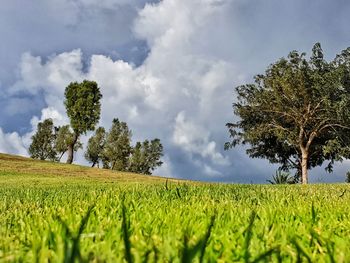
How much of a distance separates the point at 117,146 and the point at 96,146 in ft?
16.8

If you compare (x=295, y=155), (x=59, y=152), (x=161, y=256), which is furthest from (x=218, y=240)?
(x=59, y=152)

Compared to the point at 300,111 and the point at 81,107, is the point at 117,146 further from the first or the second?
the point at 300,111

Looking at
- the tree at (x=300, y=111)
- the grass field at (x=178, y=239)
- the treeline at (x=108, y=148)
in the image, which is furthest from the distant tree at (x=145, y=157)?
the grass field at (x=178, y=239)

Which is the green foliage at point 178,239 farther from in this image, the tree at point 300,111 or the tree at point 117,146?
the tree at point 117,146

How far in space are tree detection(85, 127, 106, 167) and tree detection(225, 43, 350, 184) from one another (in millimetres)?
48315

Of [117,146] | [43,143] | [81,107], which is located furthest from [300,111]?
[43,143]

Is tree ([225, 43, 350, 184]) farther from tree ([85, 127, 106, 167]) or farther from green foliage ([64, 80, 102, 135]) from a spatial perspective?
tree ([85, 127, 106, 167])

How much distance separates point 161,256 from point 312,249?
105cm

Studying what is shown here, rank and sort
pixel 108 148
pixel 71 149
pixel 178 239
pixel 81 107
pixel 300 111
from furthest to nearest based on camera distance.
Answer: pixel 108 148 → pixel 71 149 → pixel 81 107 → pixel 300 111 → pixel 178 239

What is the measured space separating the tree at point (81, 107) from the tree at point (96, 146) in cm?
1672

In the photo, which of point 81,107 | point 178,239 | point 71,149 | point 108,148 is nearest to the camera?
point 178,239

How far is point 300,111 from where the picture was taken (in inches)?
1806

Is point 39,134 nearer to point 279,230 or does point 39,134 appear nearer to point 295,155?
point 295,155

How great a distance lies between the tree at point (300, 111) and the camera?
4334 centimetres
